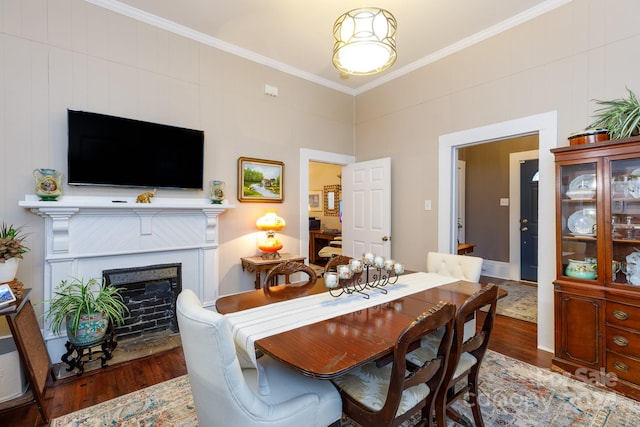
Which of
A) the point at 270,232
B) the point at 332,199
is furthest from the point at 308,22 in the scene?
the point at 332,199

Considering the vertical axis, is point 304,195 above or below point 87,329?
above

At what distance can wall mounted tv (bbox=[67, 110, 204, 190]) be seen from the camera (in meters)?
2.71

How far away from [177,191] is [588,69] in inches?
156

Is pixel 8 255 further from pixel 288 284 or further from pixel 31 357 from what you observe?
pixel 288 284

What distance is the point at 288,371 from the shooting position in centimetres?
155

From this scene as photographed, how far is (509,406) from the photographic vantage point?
2062mm

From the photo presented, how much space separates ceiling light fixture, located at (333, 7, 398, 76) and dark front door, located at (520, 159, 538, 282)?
4.08m

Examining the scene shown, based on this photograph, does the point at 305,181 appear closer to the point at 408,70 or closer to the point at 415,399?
the point at 408,70

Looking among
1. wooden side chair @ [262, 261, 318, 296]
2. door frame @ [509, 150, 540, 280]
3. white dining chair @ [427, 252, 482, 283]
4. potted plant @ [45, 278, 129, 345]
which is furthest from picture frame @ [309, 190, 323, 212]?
potted plant @ [45, 278, 129, 345]

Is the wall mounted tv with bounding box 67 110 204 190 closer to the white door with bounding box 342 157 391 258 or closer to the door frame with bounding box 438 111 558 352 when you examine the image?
the white door with bounding box 342 157 391 258

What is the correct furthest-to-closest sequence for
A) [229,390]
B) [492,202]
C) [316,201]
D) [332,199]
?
[316,201]
[332,199]
[492,202]
[229,390]

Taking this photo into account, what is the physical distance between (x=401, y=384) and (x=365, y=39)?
201 centimetres

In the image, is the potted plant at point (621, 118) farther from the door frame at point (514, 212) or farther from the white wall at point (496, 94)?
the door frame at point (514, 212)

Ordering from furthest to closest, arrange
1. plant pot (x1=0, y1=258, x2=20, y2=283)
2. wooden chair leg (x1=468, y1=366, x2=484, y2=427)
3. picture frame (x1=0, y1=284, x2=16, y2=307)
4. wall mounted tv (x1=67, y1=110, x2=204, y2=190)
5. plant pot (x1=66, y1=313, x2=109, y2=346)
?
→ wall mounted tv (x1=67, y1=110, x2=204, y2=190) < plant pot (x1=66, y1=313, x2=109, y2=346) < plant pot (x1=0, y1=258, x2=20, y2=283) < picture frame (x1=0, y1=284, x2=16, y2=307) < wooden chair leg (x1=468, y1=366, x2=484, y2=427)
